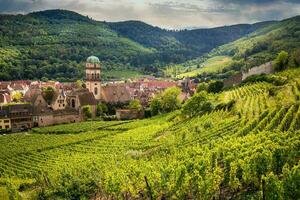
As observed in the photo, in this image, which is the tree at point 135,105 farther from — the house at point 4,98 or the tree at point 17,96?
the tree at point 17,96

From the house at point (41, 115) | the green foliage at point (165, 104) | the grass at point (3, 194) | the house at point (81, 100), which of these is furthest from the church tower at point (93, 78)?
the grass at point (3, 194)

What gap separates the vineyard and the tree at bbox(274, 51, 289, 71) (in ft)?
56.8

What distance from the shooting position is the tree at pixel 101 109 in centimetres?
10842

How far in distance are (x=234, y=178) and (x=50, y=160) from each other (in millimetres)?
35968

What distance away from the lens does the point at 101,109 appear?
108438 mm

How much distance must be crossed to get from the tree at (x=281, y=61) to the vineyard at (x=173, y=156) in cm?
1731

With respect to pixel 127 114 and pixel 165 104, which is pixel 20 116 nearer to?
pixel 127 114

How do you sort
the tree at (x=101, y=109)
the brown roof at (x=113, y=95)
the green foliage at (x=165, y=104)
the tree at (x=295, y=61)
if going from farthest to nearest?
the brown roof at (x=113, y=95) → the tree at (x=101, y=109) → the green foliage at (x=165, y=104) → the tree at (x=295, y=61)

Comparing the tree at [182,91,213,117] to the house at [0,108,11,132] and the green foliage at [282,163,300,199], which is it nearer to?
the house at [0,108,11,132]

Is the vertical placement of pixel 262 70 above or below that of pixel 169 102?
above

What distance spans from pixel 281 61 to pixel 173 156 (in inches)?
2659

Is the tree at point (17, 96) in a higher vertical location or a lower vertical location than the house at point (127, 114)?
higher

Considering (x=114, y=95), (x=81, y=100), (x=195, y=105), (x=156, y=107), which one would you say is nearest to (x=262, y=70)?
(x=156, y=107)

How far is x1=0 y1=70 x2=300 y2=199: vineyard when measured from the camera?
37.8m
